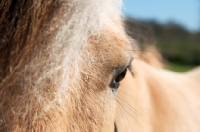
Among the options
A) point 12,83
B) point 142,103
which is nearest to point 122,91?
point 142,103

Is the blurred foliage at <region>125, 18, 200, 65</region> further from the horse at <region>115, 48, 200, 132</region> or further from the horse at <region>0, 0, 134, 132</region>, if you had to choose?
the horse at <region>0, 0, 134, 132</region>

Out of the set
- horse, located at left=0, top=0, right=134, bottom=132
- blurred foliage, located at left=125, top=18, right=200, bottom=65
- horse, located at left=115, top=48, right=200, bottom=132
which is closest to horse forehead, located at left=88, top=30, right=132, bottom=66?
horse, located at left=0, top=0, right=134, bottom=132

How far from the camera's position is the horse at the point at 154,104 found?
1.87 meters

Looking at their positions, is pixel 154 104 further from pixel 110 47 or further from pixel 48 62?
pixel 48 62

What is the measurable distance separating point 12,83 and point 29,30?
14 centimetres

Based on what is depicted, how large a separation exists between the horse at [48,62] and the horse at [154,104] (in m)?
0.72

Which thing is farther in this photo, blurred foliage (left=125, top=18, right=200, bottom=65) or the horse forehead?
blurred foliage (left=125, top=18, right=200, bottom=65)

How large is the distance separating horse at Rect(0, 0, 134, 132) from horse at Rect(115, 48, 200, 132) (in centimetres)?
72

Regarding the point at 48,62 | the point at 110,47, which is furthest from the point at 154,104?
the point at 48,62

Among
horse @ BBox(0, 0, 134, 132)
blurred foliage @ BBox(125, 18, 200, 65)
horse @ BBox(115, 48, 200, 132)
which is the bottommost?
blurred foliage @ BBox(125, 18, 200, 65)

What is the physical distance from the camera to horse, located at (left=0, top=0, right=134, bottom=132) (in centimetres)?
81

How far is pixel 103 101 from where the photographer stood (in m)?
1.16

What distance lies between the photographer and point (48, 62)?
33.1 inches

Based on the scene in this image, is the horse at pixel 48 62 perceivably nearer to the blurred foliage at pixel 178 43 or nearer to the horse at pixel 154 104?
the horse at pixel 154 104
